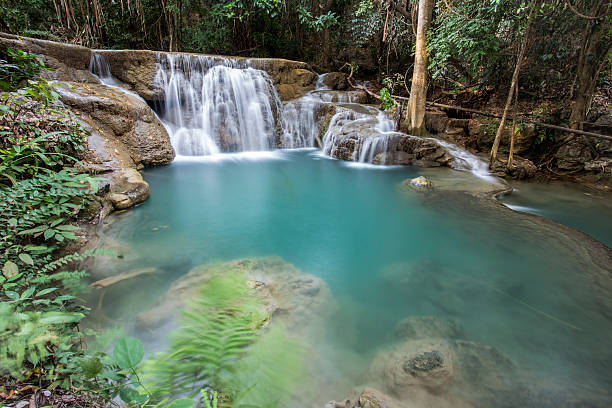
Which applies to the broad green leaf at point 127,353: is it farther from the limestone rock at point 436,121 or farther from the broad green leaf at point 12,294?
the limestone rock at point 436,121

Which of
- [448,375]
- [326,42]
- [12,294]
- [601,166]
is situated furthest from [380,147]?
[326,42]

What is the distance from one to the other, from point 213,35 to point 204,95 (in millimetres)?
→ 5689

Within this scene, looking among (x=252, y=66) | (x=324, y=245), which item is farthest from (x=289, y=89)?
(x=324, y=245)

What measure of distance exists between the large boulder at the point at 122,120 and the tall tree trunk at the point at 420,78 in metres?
7.07

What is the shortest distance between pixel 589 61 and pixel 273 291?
956 centimetres

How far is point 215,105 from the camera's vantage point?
9.30 meters

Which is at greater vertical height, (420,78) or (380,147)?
(420,78)

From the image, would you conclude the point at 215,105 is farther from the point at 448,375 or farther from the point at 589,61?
the point at 589,61

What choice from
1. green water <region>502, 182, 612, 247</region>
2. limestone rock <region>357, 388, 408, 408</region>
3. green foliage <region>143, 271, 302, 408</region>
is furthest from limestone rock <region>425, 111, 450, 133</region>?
limestone rock <region>357, 388, 408, 408</region>

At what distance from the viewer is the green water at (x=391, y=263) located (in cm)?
241

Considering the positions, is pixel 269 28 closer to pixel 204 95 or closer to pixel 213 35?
pixel 213 35

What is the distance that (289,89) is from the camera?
36.3ft

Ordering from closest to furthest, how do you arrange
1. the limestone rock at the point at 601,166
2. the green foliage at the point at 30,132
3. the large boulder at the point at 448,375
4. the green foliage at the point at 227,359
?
1. the green foliage at the point at 227,359
2. the large boulder at the point at 448,375
3. the green foliage at the point at 30,132
4. the limestone rock at the point at 601,166

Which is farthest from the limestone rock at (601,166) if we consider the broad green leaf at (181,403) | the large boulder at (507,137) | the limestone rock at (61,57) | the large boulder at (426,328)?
the limestone rock at (61,57)
